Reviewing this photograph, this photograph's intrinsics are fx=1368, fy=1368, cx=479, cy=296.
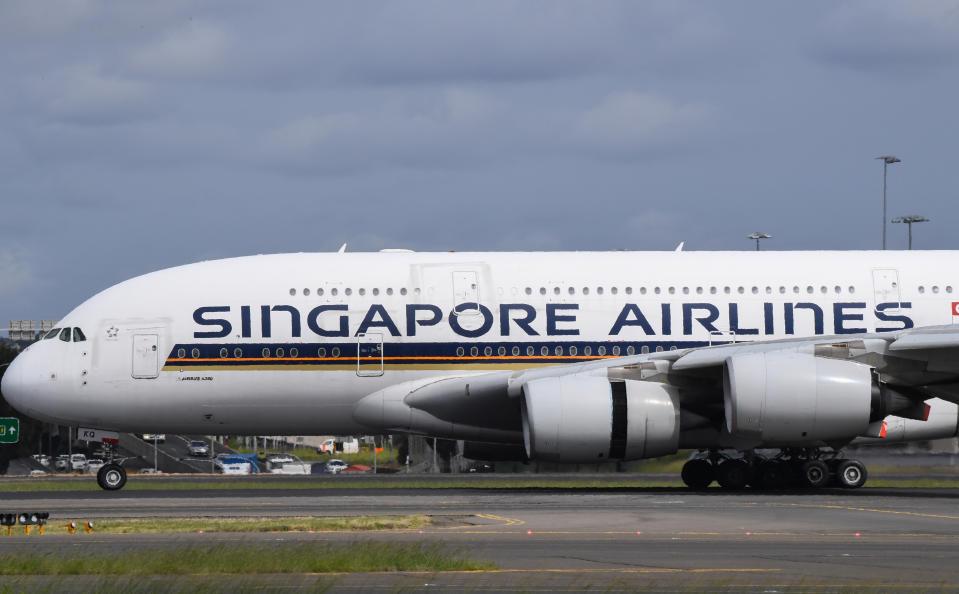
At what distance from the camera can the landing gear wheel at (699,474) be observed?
30.6 meters

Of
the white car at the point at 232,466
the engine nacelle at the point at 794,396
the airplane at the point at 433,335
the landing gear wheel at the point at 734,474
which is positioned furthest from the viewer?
the white car at the point at 232,466

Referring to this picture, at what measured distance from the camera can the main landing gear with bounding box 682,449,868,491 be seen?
29125mm

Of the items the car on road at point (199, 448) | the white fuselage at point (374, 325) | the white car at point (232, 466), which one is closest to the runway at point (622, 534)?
the white fuselage at point (374, 325)

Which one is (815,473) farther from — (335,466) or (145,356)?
(335,466)

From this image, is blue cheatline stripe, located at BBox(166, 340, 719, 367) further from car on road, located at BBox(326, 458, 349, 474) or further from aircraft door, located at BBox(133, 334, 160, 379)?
car on road, located at BBox(326, 458, 349, 474)

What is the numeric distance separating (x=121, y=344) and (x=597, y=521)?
13283 millimetres

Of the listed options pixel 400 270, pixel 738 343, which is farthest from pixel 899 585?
pixel 400 270

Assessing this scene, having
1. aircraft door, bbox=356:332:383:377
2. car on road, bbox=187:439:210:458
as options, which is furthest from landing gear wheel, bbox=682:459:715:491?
car on road, bbox=187:439:210:458

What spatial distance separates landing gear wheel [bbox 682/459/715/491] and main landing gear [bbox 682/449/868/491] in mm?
408

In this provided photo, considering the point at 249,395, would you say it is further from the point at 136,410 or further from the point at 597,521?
the point at 597,521

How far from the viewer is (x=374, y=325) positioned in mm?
29828

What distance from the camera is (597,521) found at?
21.1 metres

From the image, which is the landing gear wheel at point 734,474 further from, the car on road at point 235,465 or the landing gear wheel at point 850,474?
the car on road at point 235,465

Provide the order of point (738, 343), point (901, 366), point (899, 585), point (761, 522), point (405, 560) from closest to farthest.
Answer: point (899, 585)
point (405, 560)
point (761, 522)
point (901, 366)
point (738, 343)
